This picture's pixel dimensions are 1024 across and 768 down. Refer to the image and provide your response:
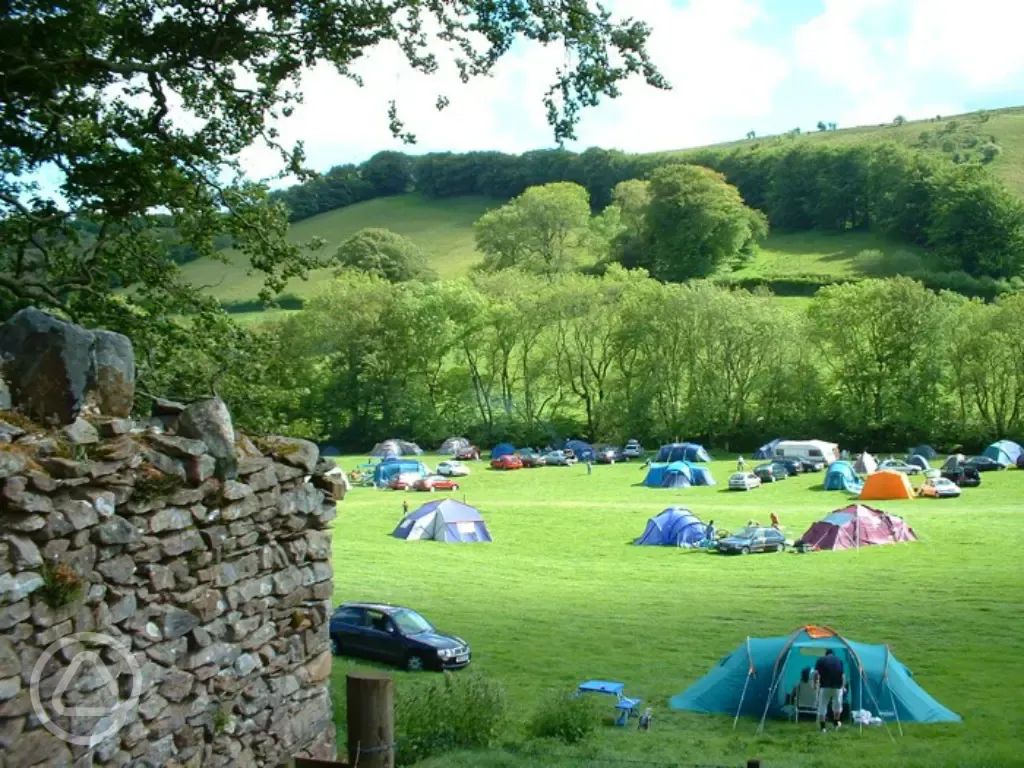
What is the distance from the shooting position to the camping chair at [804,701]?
49.4ft

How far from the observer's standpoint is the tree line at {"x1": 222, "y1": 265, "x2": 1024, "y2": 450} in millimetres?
65125

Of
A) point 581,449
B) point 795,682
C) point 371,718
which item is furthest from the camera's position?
point 581,449

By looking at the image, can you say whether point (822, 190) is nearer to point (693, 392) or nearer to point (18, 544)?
point (693, 392)

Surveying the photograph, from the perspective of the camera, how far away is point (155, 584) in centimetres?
567

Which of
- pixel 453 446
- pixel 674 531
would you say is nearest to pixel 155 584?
pixel 674 531

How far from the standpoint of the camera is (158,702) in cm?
571

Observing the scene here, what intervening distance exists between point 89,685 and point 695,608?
19318 millimetres

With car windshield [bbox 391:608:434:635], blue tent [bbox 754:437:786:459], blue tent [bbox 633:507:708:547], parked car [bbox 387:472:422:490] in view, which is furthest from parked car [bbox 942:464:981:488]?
car windshield [bbox 391:608:434:635]

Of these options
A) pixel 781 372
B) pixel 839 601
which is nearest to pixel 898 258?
pixel 781 372

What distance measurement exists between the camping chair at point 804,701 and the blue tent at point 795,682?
14 cm

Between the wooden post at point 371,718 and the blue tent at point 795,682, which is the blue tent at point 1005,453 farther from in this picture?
the wooden post at point 371,718

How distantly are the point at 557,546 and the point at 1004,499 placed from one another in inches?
798

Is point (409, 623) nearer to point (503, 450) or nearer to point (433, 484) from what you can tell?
point (433, 484)

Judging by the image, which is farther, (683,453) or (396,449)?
(396,449)
